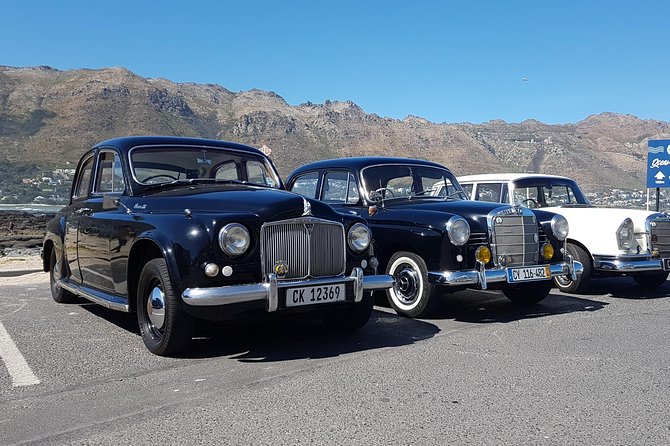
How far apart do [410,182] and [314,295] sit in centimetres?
340

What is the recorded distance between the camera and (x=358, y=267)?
5.27 meters

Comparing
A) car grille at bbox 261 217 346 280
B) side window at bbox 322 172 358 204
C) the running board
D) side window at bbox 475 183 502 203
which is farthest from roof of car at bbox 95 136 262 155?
side window at bbox 475 183 502 203

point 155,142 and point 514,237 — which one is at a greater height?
point 155,142

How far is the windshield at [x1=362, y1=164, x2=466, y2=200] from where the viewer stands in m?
7.59

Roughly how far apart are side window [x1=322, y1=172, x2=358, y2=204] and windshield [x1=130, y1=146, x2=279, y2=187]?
136 cm

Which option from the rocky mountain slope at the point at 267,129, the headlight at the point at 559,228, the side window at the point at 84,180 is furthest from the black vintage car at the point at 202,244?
the rocky mountain slope at the point at 267,129

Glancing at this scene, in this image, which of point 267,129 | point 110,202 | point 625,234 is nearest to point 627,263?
point 625,234

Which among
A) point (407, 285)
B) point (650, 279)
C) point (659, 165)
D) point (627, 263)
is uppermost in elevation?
point (659, 165)

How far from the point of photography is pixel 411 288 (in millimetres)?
6676

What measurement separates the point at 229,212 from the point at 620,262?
5617mm

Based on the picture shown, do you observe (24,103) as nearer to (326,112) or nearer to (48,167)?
(48,167)

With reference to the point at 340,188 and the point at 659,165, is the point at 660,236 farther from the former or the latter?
the point at 659,165

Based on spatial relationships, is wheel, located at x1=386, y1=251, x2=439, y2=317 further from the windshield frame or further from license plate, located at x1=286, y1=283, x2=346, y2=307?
license plate, located at x1=286, y1=283, x2=346, y2=307

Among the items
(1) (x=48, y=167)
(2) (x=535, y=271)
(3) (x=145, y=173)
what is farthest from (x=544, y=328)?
(1) (x=48, y=167)
